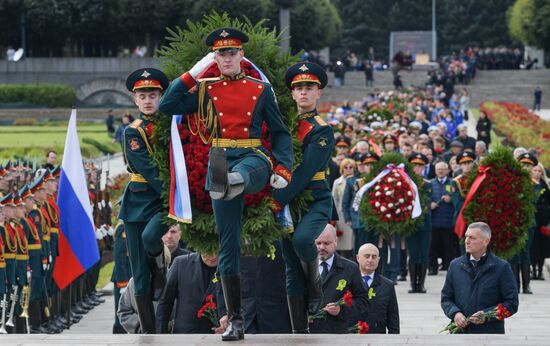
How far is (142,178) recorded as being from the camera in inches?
404

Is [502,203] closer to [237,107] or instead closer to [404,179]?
[404,179]

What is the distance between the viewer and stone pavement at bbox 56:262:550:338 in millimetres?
15359

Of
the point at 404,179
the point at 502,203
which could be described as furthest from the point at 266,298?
the point at 404,179

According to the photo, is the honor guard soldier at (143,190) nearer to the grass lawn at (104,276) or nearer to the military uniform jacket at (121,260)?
the military uniform jacket at (121,260)

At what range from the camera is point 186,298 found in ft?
36.1

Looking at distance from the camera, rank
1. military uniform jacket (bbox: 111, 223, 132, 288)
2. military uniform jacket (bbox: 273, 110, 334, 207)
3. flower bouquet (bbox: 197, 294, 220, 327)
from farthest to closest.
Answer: military uniform jacket (bbox: 111, 223, 132, 288) < flower bouquet (bbox: 197, 294, 220, 327) < military uniform jacket (bbox: 273, 110, 334, 207)

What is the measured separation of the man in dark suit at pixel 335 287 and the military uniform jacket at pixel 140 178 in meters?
1.41

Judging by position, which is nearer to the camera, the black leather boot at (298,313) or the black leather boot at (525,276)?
the black leather boot at (298,313)

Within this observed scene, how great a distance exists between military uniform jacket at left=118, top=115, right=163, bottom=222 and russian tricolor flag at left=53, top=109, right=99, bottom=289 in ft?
11.7

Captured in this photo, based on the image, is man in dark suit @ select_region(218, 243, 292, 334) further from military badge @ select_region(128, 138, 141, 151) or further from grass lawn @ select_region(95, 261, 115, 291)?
grass lawn @ select_region(95, 261, 115, 291)

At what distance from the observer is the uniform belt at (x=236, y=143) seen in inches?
378

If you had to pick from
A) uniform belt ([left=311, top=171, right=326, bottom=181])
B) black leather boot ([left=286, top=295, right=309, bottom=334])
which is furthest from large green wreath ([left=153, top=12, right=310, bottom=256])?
black leather boot ([left=286, top=295, right=309, bottom=334])

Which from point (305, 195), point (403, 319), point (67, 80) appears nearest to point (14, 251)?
point (403, 319)

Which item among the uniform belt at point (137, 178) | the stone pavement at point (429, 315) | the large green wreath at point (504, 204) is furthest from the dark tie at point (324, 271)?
the large green wreath at point (504, 204)
